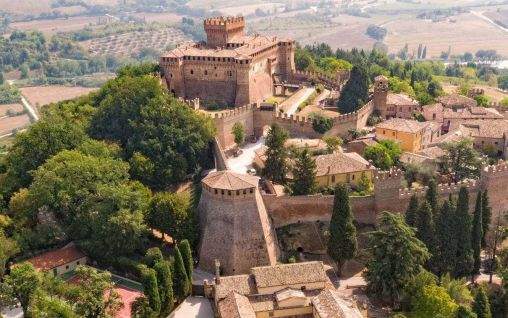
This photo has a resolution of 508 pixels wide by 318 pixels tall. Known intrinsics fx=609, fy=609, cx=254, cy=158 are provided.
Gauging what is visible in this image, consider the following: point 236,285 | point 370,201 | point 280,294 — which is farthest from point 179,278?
point 370,201

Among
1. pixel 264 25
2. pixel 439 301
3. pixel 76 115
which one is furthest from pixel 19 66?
pixel 439 301

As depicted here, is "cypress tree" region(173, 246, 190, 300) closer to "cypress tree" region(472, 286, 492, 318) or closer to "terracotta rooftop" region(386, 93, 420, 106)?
"cypress tree" region(472, 286, 492, 318)

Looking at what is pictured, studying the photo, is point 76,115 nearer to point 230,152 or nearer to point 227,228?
point 230,152

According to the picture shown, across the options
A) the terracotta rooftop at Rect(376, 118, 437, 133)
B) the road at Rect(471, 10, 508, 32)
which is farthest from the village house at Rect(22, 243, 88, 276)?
the road at Rect(471, 10, 508, 32)

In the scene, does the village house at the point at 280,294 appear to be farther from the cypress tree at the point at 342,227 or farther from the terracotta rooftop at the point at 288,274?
the cypress tree at the point at 342,227

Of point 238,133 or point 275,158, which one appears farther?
point 238,133

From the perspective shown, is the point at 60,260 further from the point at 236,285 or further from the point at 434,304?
the point at 434,304
